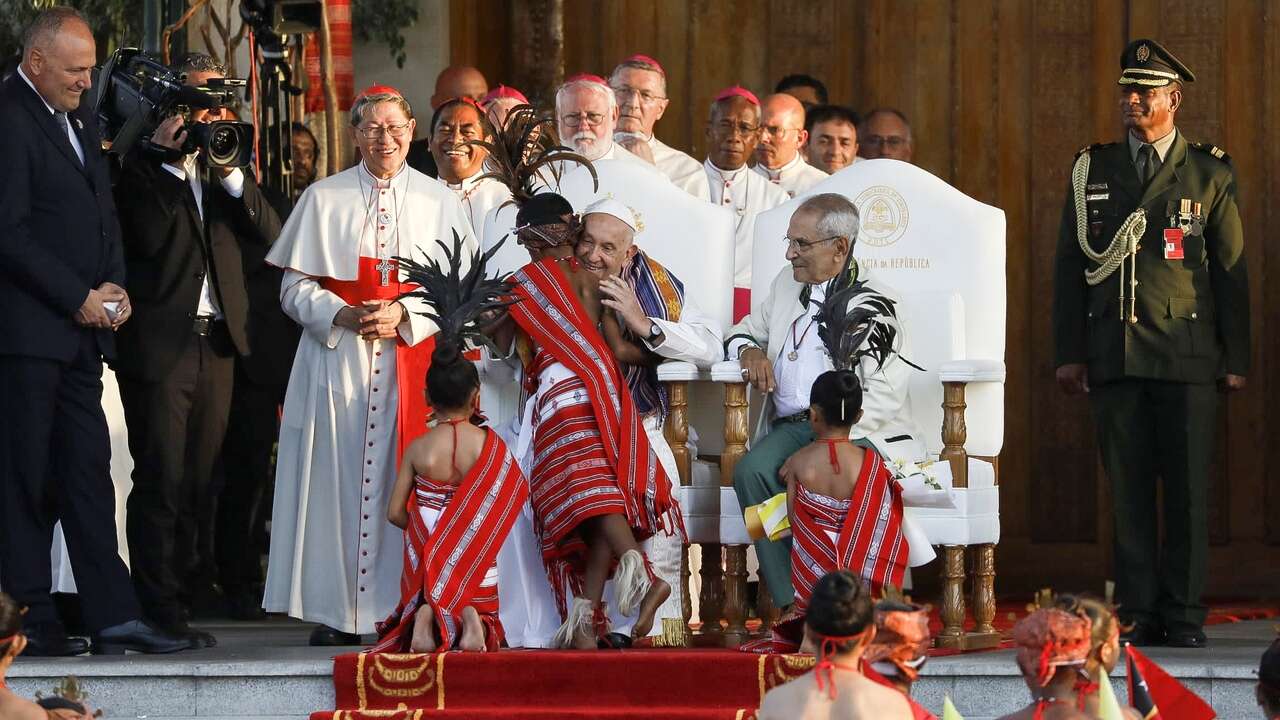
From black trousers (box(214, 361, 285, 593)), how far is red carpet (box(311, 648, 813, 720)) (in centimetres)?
222

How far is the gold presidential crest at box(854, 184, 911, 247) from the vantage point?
744cm

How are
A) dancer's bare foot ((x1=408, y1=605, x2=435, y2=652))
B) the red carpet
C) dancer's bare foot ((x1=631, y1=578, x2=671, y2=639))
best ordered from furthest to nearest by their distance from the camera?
dancer's bare foot ((x1=631, y1=578, x2=671, y2=639)) → dancer's bare foot ((x1=408, y1=605, x2=435, y2=652)) → the red carpet

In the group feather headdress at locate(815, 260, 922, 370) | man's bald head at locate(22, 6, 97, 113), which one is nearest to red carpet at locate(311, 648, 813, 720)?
feather headdress at locate(815, 260, 922, 370)

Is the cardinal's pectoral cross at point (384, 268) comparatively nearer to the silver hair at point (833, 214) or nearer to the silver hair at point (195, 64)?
the silver hair at point (195, 64)

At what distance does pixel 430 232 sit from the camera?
742 centimetres

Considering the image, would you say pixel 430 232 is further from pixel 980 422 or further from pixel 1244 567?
pixel 1244 567

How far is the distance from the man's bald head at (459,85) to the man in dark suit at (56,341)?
8.14 ft

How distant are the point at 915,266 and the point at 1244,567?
2.55m

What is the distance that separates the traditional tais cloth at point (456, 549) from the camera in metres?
6.29

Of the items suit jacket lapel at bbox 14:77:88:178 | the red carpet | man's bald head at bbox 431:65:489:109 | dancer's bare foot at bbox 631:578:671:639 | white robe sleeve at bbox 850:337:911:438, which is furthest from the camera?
man's bald head at bbox 431:65:489:109

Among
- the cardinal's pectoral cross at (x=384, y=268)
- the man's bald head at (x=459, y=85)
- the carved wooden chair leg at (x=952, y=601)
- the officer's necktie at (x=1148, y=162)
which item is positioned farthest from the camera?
the man's bald head at (x=459, y=85)

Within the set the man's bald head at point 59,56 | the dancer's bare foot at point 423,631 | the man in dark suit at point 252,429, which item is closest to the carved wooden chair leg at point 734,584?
the dancer's bare foot at point 423,631

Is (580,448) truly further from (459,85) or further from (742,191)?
(459,85)

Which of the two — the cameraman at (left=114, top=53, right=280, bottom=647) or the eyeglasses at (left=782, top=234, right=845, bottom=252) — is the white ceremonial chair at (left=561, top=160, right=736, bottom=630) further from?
the cameraman at (left=114, top=53, right=280, bottom=647)
